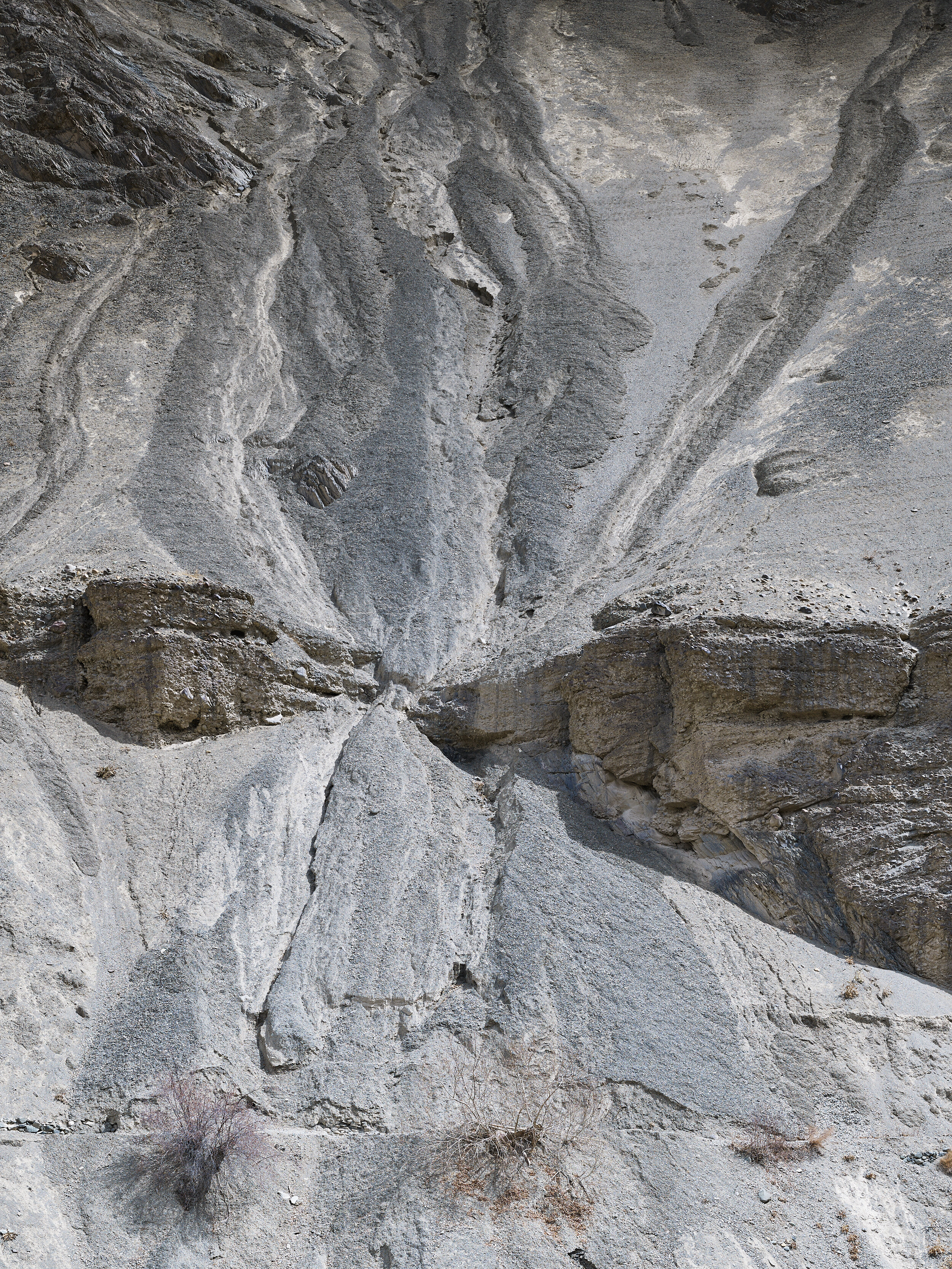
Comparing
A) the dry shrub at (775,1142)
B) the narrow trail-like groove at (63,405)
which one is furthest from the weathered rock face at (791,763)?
the narrow trail-like groove at (63,405)

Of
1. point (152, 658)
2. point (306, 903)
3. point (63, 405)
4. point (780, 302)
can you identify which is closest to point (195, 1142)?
point (306, 903)

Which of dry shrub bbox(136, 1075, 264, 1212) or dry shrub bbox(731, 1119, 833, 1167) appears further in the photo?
dry shrub bbox(731, 1119, 833, 1167)

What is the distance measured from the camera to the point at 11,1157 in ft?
24.2

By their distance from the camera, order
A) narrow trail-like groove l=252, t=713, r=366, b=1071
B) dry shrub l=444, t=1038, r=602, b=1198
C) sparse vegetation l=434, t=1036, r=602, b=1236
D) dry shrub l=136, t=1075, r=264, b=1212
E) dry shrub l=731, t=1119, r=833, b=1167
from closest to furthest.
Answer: dry shrub l=136, t=1075, r=264, b=1212 → sparse vegetation l=434, t=1036, r=602, b=1236 → dry shrub l=444, t=1038, r=602, b=1198 → dry shrub l=731, t=1119, r=833, b=1167 → narrow trail-like groove l=252, t=713, r=366, b=1071

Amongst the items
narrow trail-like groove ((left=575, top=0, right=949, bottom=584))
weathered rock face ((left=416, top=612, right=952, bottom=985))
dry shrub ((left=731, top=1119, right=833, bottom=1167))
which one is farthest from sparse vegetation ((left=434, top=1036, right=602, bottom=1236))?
narrow trail-like groove ((left=575, top=0, right=949, bottom=584))

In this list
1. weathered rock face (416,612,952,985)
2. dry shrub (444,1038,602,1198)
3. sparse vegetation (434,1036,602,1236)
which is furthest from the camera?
weathered rock face (416,612,952,985)

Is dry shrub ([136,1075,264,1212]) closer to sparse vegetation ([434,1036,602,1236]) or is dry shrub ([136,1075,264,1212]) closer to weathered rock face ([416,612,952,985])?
sparse vegetation ([434,1036,602,1236])

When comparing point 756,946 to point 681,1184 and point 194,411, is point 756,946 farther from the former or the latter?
point 194,411

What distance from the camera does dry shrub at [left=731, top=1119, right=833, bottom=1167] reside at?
806cm

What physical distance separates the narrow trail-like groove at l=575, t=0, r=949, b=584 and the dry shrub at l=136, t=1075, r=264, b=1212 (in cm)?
780

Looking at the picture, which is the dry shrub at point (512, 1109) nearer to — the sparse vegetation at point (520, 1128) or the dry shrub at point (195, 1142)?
the sparse vegetation at point (520, 1128)

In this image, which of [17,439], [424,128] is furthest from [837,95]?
[17,439]

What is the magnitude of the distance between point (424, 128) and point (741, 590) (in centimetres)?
1742

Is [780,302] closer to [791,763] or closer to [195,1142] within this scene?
[791,763]
